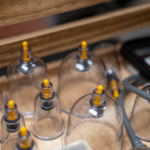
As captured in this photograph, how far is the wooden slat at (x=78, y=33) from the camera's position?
0.84 metres

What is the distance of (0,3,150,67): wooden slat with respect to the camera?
0.84 metres

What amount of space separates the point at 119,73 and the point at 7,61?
1.46 feet

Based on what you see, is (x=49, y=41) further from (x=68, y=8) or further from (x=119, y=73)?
(x=119, y=73)

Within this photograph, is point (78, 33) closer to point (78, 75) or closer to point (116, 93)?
point (78, 75)

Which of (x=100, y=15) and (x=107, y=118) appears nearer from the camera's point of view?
(x=107, y=118)

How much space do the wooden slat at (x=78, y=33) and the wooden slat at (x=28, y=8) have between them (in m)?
0.08

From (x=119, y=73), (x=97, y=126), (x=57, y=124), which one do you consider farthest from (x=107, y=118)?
(x=119, y=73)

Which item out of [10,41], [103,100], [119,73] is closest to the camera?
[103,100]

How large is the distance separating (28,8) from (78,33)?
9.7 inches

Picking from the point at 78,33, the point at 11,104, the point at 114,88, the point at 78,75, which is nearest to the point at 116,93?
the point at 114,88

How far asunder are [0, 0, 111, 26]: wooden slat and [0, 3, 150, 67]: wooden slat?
0.28ft

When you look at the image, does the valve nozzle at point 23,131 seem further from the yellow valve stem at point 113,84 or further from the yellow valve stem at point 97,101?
the yellow valve stem at point 113,84

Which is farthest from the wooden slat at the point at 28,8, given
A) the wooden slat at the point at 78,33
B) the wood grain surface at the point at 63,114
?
the wood grain surface at the point at 63,114

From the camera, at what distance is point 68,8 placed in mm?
833
